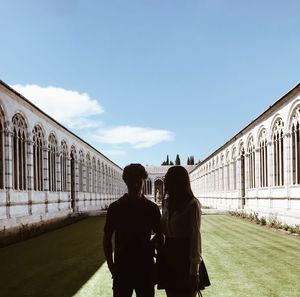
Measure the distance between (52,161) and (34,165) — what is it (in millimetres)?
3235

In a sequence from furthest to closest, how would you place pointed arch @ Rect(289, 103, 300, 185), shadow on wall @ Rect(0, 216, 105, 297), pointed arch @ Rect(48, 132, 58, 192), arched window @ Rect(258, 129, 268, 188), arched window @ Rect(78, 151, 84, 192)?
1. arched window @ Rect(78, 151, 84, 192)
2. pointed arch @ Rect(48, 132, 58, 192)
3. arched window @ Rect(258, 129, 268, 188)
4. pointed arch @ Rect(289, 103, 300, 185)
5. shadow on wall @ Rect(0, 216, 105, 297)

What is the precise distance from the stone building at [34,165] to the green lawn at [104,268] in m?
3.00

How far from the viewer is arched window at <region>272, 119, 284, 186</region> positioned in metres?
16.4

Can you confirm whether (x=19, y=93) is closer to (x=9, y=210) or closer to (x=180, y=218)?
(x=9, y=210)

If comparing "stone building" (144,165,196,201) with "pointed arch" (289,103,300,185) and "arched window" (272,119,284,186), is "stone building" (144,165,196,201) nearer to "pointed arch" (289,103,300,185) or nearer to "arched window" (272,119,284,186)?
"arched window" (272,119,284,186)

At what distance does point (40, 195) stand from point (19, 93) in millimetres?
5614

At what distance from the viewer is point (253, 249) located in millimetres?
10000

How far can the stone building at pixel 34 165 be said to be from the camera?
1380 centimetres

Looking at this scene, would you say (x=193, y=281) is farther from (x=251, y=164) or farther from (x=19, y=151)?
(x=251, y=164)

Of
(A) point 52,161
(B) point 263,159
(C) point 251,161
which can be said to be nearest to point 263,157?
(B) point 263,159

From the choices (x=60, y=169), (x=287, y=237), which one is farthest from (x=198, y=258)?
(x=60, y=169)

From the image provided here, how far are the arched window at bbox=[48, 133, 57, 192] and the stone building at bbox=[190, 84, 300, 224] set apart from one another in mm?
12118

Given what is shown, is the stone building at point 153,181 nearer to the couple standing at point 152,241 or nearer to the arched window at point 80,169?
the arched window at point 80,169

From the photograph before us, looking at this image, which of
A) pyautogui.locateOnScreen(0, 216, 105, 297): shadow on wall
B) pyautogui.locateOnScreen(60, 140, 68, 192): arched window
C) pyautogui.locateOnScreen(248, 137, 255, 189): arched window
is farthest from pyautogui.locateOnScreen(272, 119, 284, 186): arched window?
pyautogui.locateOnScreen(60, 140, 68, 192): arched window
